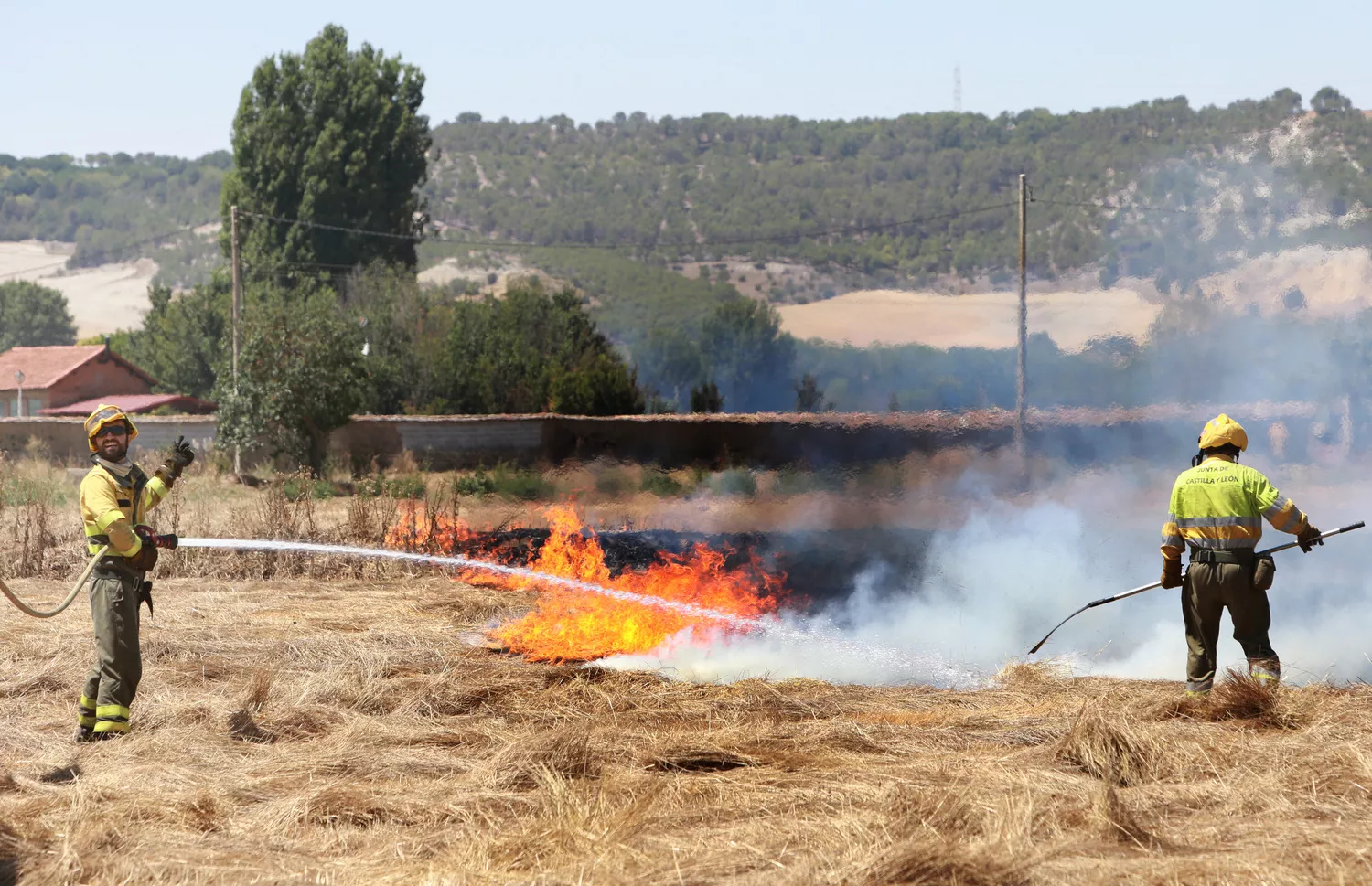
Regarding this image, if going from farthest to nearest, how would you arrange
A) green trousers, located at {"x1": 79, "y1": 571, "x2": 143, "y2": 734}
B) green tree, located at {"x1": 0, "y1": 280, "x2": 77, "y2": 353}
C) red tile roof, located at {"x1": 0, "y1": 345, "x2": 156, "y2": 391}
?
green tree, located at {"x1": 0, "y1": 280, "x2": 77, "y2": 353}, red tile roof, located at {"x1": 0, "y1": 345, "x2": 156, "y2": 391}, green trousers, located at {"x1": 79, "y1": 571, "x2": 143, "y2": 734}

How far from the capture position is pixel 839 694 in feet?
31.7

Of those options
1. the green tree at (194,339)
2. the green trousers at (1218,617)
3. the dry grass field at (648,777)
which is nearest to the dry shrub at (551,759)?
the dry grass field at (648,777)

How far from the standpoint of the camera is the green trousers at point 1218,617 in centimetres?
884

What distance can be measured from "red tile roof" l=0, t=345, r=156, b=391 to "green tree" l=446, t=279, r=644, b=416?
22841 millimetres

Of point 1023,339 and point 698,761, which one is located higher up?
point 1023,339

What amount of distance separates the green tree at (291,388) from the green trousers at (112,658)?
24.4m

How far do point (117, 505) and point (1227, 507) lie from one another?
7.37 m

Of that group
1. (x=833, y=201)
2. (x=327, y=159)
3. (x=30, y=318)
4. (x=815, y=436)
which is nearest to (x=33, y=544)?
(x=815, y=436)

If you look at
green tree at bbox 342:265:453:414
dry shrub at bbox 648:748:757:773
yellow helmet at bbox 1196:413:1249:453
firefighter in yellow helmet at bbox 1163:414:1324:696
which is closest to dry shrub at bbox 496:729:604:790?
dry shrub at bbox 648:748:757:773

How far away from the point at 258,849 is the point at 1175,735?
16.1 ft

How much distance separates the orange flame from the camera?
1224cm

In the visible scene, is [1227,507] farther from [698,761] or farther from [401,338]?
[401,338]

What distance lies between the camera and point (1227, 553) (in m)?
8.90

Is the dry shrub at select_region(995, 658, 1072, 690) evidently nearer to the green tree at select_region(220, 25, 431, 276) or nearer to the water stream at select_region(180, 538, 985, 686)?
the water stream at select_region(180, 538, 985, 686)
